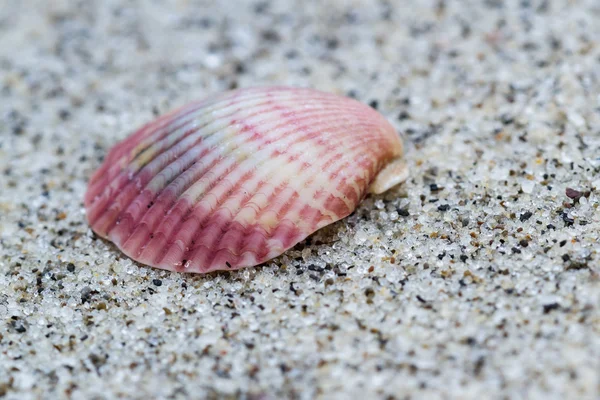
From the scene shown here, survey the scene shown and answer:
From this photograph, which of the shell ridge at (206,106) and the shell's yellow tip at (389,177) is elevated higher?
the shell ridge at (206,106)

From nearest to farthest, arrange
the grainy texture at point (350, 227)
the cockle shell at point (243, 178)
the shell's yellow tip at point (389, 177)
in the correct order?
the grainy texture at point (350, 227) → the cockle shell at point (243, 178) → the shell's yellow tip at point (389, 177)

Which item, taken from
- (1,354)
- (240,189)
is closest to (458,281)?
(240,189)

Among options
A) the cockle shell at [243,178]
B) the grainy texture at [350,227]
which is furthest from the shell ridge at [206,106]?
the grainy texture at [350,227]

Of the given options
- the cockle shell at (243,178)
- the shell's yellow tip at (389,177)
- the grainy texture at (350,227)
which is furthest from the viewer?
the shell's yellow tip at (389,177)

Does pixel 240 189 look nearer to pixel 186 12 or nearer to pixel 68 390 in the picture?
pixel 68 390

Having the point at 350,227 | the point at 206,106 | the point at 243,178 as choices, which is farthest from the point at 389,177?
the point at 206,106

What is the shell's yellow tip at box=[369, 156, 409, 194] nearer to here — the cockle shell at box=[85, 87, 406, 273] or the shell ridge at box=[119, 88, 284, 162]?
the cockle shell at box=[85, 87, 406, 273]

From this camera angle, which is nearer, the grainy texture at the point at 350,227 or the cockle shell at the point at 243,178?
the grainy texture at the point at 350,227

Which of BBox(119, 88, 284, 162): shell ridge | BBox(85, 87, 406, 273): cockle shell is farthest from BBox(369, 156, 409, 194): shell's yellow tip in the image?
BBox(119, 88, 284, 162): shell ridge

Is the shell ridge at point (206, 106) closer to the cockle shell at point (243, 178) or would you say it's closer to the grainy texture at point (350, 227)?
the cockle shell at point (243, 178)
